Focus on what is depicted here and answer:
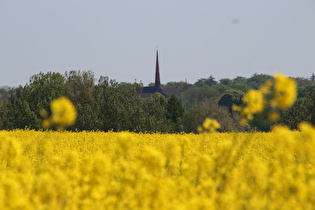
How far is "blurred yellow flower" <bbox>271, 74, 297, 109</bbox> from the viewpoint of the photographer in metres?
4.31

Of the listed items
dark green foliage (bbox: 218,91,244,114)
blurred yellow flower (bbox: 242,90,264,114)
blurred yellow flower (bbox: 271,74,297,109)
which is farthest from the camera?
dark green foliage (bbox: 218,91,244,114)

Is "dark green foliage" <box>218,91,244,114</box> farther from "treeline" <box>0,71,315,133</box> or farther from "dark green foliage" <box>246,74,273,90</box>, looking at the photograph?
"dark green foliage" <box>246,74,273,90</box>

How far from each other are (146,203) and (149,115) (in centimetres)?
2081

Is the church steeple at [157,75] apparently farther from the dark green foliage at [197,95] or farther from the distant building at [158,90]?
the dark green foliage at [197,95]

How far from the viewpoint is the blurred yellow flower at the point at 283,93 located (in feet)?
14.1

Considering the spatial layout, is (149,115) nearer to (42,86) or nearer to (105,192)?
(42,86)

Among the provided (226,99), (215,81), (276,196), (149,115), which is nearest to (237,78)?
(215,81)

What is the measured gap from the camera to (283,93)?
4402mm

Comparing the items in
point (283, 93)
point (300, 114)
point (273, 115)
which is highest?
point (283, 93)

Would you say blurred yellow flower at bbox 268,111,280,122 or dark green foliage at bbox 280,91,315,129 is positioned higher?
blurred yellow flower at bbox 268,111,280,122

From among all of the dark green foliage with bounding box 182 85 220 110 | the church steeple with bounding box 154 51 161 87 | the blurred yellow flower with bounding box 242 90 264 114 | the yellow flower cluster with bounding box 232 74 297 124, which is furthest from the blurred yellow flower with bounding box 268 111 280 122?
the church steeple with bounding box 154 51 161 87

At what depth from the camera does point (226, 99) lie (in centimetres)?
6231

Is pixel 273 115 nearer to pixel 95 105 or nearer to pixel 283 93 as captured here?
pixel 283 93

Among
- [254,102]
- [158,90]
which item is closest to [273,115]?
[254,102]
